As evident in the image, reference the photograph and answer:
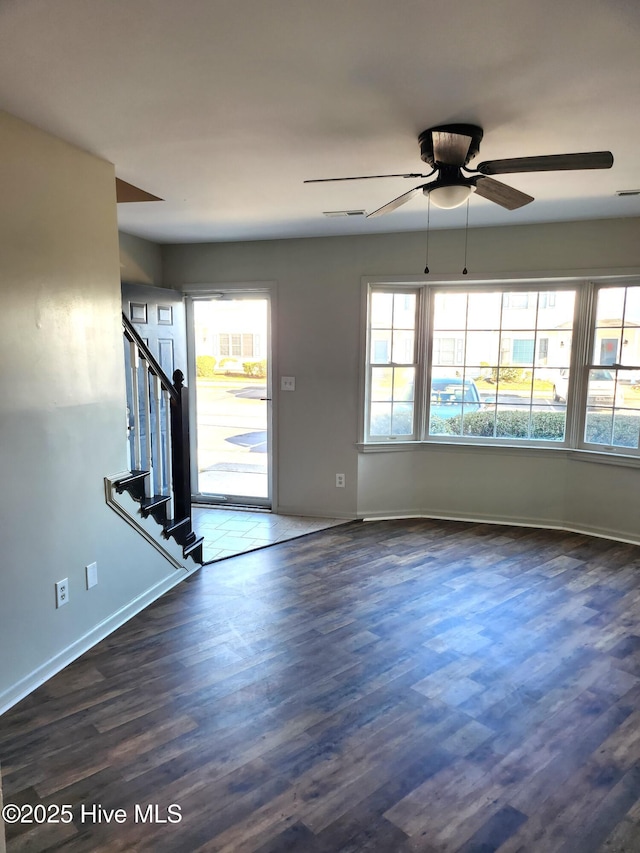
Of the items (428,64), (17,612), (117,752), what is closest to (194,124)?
(428,64)

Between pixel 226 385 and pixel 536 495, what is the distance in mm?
2987

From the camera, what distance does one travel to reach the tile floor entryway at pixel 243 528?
409cm

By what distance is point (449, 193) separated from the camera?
7.95ft

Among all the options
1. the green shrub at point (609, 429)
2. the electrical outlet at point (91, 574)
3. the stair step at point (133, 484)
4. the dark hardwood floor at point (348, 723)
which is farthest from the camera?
the green shrub at point (609, 429)

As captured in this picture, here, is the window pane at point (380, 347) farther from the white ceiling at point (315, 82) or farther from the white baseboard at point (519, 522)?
the white ceiling at point (315, 82)

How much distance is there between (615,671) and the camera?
2.52 m

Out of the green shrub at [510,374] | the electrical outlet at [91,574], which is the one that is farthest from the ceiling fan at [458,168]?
the electrical outlet at [91,574]

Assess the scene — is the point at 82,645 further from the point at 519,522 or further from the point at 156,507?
the point at 519,522

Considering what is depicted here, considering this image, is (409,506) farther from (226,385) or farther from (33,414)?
(33,414)

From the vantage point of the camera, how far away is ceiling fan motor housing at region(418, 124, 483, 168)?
7.54 ft

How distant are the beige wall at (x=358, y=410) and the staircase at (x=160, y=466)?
55.9 inches

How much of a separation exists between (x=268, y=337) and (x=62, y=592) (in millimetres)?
2949

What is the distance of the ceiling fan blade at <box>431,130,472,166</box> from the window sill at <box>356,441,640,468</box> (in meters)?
2.62

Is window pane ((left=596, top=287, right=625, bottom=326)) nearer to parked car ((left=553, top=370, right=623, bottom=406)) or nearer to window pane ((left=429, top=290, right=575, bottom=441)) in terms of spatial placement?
window pane ((left=429, top=290, right=575, bottom=441))
